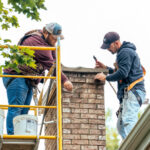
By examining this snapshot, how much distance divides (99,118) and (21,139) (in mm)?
2554

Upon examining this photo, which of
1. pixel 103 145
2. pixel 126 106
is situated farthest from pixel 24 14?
pixel 103 145

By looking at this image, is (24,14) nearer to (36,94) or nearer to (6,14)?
(6,14)

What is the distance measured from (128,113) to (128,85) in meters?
0.48

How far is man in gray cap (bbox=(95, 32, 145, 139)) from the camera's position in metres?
6.97

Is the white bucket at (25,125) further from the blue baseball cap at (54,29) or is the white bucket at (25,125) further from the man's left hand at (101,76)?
the man's left hand at (101,76)

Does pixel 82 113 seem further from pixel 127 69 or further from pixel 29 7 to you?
pixel 29 7

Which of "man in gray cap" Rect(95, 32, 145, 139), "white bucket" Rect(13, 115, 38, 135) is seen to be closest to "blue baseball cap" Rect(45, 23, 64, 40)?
"man in gray cap" Rect(95, 32, 145, 139)

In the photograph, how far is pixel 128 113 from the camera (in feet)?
22.9

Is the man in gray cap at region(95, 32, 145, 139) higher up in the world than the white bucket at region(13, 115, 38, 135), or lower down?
higher up

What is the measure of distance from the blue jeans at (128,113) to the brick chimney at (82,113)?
0.80m

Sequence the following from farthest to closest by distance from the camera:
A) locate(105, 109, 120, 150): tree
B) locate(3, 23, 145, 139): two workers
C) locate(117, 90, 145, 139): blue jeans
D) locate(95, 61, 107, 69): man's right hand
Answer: locate(105, 109, 120, 150): tree, locate(95, 61, 107, 69): man's right hand, locate(117, 90, 145, 139): blue jeans, locate(3, 23, 145, 139): two workers

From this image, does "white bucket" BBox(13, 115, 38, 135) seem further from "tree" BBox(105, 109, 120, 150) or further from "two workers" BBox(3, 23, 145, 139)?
"tree" BBox(105, 109, 120, 150)

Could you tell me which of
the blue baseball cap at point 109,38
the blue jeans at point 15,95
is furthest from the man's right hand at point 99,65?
the blue jeans at point 15,95

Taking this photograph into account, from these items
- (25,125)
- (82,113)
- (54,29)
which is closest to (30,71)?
(54,29)
